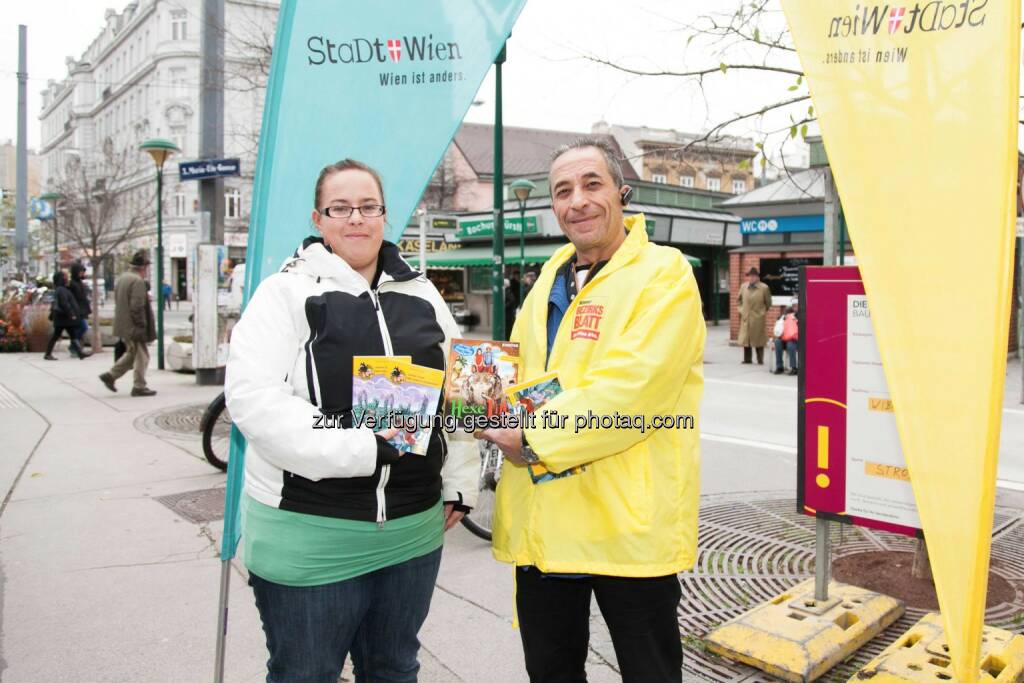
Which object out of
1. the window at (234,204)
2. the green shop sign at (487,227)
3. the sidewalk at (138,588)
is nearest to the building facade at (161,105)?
the window at (234,204)

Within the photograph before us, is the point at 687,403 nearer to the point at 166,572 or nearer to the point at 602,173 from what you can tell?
the point at 602,173

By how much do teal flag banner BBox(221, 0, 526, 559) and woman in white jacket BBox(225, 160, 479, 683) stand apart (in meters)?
0.65

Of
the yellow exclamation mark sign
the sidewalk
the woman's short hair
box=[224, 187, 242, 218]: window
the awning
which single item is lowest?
the sidewalk

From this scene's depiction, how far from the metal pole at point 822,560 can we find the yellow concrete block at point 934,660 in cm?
42

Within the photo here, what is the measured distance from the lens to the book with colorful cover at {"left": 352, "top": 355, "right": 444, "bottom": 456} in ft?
6.78

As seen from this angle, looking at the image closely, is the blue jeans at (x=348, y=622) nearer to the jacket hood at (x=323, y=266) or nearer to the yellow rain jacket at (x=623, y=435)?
the yellow rain jacket at (x=623, y=435)

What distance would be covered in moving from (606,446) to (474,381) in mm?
423

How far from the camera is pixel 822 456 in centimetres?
356

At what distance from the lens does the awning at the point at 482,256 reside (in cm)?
2403

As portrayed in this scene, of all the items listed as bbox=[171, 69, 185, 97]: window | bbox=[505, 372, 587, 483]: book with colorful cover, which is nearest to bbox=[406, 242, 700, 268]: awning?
bbox=[505, 372, 587, 483]: book with colorful cover

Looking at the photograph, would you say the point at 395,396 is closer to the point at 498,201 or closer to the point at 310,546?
the point at 310,546

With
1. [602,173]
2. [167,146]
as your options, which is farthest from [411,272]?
[167,146]

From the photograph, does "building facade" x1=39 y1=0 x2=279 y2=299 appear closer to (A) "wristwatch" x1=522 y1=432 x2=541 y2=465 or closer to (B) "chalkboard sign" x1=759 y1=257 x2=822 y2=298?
(B) "chalkboard sign" x1=759 y1=257 x2=822 y2=298

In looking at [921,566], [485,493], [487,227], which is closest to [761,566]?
[921,566]
